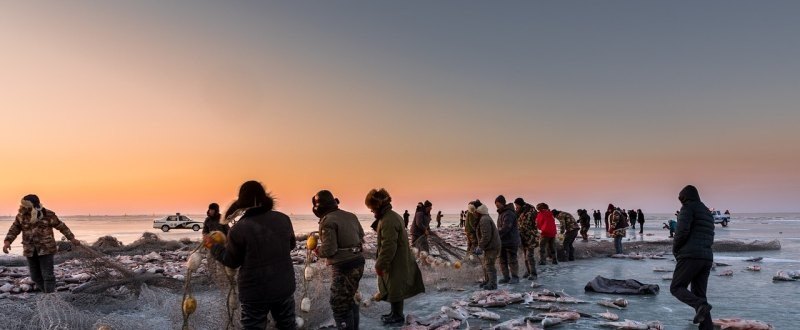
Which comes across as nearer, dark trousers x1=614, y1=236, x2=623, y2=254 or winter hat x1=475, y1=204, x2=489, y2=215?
winter hat x1=475, y1=204, x2=489, y2=215

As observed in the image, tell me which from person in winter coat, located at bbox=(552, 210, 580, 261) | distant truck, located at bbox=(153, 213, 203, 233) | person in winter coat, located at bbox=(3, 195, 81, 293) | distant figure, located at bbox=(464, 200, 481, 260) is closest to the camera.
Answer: person in winter coat, located at bbox=(3, 195, 81, 293)

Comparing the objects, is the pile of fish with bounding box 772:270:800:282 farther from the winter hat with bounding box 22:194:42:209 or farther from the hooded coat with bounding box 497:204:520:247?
the winter hat with bounding box 22:194:42:209

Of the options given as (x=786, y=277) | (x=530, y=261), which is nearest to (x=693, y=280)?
(x=530, y=261)

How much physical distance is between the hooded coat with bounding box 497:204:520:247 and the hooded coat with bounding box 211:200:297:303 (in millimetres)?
7298

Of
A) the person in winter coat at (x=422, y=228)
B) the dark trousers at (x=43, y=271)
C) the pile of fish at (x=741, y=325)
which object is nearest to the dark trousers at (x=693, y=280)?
the pile of fish at (x=741, y=325)

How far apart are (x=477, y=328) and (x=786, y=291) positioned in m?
7.18

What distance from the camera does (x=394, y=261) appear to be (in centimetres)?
650

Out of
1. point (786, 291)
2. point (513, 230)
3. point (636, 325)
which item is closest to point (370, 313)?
point (636, 325)

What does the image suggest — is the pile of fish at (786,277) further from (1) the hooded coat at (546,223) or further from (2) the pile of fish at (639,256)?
(1) the hooded coat at (546,223)

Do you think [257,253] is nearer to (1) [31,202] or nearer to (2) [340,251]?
(2) [340,251]

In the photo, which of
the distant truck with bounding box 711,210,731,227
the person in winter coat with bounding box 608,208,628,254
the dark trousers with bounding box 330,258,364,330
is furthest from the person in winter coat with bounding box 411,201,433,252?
the distant truck with bounding box 711,210,731,227

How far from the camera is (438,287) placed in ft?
33.4

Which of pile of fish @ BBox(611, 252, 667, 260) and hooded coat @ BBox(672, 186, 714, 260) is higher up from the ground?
hooded coat @ BBox(672, 186, 714, 260)

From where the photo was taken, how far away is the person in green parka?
628 centimetres
